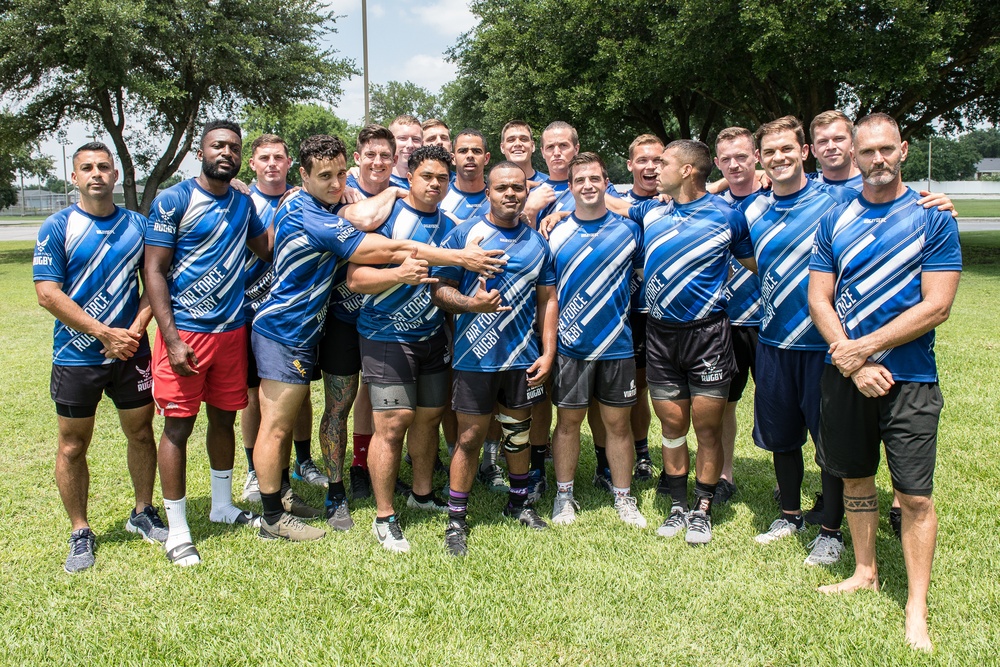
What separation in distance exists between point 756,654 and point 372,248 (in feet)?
9.67

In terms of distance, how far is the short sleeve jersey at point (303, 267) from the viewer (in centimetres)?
434

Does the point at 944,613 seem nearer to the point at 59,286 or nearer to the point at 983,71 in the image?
the point at 59,286

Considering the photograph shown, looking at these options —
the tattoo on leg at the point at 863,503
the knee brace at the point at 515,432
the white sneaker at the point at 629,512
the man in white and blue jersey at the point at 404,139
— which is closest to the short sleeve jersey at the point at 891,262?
the tattoo on leg at the point at 863,503

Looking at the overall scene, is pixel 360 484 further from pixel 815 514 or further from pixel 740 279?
pixel 815 514

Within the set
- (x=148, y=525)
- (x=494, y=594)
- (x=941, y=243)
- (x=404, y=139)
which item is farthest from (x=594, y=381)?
(x=148, y=525)

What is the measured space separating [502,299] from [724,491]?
2.25 m

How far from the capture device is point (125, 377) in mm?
4391

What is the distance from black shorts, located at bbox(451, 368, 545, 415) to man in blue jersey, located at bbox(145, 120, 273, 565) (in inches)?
57.5

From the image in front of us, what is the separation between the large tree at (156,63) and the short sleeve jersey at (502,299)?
72.0 ft

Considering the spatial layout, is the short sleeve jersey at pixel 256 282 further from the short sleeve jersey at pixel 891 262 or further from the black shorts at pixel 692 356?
the short sleeve jersey at pixel 891 262

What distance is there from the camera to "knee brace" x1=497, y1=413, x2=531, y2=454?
15.6ft

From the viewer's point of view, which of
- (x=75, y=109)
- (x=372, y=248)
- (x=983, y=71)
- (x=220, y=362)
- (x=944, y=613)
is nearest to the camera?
(x=944, y=613)

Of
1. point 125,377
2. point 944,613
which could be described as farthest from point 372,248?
point 944,613

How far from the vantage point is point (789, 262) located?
14.2 ft
